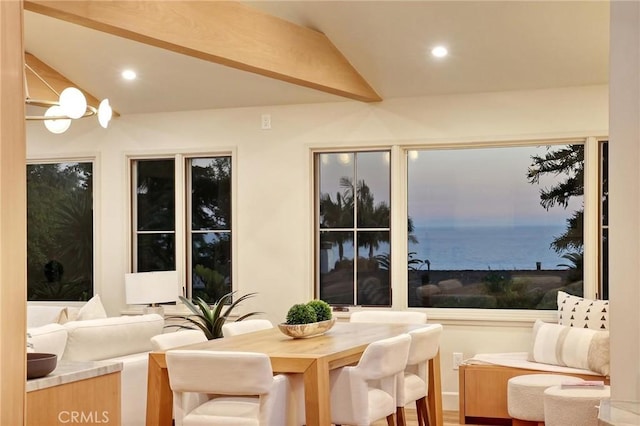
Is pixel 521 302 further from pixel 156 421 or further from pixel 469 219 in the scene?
pixel 156 421

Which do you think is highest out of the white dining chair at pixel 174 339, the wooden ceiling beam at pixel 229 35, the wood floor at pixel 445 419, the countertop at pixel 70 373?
the wooden ceiling beam at pixel 229 35

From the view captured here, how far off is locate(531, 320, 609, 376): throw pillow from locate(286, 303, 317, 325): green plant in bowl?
2.13 meters

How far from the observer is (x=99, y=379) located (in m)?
3.13

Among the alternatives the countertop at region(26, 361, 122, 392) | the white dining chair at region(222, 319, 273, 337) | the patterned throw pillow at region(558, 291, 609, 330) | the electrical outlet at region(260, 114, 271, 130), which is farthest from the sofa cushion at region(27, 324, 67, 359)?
the patterned throw pillow at region(558, 291, 609, 330)

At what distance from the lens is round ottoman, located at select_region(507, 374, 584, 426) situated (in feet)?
18.6

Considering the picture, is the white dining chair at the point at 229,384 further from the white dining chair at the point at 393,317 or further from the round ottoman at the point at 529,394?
the round ottoman at the point at 529,394

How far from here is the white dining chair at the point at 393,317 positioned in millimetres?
5918

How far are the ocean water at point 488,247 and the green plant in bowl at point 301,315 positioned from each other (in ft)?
7.61

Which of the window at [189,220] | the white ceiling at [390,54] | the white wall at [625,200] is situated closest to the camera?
the white wall at [625,200]

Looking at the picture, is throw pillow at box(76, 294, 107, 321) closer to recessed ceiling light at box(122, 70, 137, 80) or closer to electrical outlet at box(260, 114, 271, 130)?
recessed ceiling light at box(122, 70, 137, 80)

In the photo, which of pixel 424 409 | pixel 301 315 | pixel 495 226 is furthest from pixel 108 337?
pixel 495 226

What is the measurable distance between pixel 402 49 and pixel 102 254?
3.44 metres

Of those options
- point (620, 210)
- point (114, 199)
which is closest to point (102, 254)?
point (114, 199)

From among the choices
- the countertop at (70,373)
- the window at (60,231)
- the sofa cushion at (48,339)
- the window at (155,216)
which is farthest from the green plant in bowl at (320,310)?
the window at (60,231)
